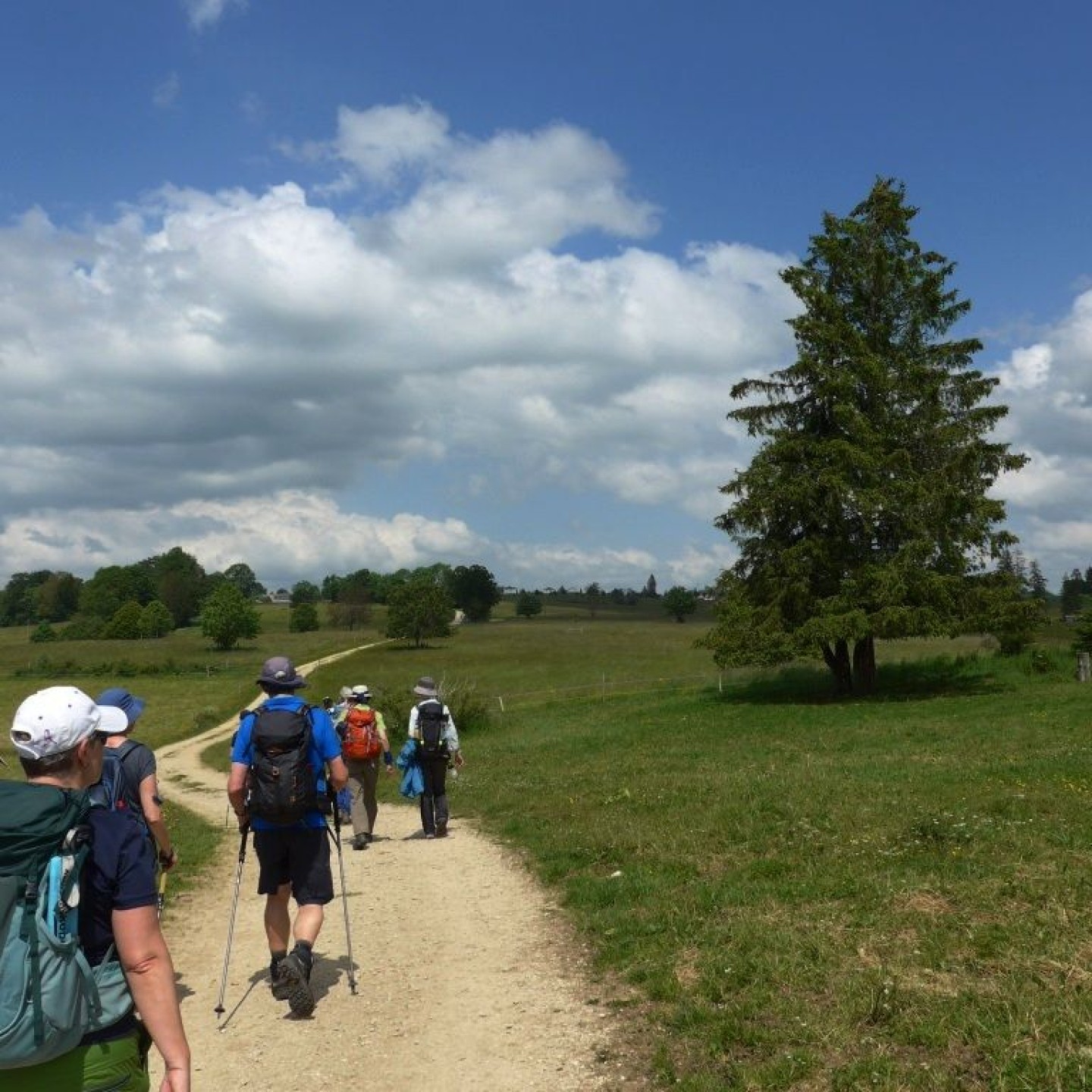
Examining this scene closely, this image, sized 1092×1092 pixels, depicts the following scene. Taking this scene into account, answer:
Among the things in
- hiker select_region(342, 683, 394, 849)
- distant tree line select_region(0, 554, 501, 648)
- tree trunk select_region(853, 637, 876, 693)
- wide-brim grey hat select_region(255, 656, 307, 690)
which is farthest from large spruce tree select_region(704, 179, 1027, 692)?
distant tree line select_region(0, 554, 501, 648)

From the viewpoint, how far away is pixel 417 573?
180250 mm

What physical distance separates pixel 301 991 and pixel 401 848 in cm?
722

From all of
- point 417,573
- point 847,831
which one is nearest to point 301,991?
point 847,831

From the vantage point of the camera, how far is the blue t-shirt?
7.49 m

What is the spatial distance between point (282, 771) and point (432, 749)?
733cm

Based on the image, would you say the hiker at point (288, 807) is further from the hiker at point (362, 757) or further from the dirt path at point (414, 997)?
the hiker at point (362, 757)

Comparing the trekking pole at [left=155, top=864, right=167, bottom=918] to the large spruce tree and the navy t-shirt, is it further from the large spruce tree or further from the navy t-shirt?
the large spruce tree

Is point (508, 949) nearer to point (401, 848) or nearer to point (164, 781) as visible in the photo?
point (401, 848)

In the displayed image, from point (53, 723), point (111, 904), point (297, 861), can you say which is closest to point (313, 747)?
point (297, 861)

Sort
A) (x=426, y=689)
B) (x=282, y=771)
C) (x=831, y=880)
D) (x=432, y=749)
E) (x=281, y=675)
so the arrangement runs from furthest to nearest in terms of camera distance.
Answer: (x=426, y=689)
(x=432, y=749)
(x=831, y=880)
(x=281, y=675)
(x=282, y=771)

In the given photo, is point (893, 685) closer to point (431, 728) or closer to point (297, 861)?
point (431, 728)

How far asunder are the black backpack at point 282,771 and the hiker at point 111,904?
12.5ft

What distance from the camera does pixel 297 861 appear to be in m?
7.52

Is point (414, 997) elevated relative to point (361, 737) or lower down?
lower down
